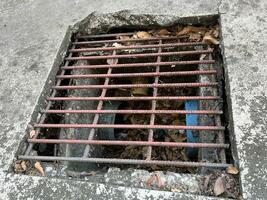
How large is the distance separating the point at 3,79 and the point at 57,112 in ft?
1.81

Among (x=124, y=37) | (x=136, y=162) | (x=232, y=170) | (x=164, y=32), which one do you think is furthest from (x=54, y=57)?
(x=232, y=170)

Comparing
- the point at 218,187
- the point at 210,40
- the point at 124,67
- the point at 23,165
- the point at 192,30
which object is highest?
the point at 192,30

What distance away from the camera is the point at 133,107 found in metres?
3.23

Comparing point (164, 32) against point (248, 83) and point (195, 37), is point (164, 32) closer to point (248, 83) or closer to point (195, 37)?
point (195, 37)

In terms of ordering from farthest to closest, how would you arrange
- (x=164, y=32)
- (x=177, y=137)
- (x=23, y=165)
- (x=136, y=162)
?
(x=177, y=137) < (x=164, y=32) < (x=23, y=165) < (x=136, y=162)

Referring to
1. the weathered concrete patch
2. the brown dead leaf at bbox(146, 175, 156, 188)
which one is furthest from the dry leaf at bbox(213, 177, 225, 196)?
the brown dead leaf at bbox(146, 175, 156, 188)

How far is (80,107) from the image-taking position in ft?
9.11

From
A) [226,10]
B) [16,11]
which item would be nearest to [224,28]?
[226,10]

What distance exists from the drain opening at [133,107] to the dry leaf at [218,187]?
9 cm

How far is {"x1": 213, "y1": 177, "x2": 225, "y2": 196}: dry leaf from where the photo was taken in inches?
64.9

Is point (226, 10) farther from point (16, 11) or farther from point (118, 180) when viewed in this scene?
point (16, 11)

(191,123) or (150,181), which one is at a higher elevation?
(191,123)

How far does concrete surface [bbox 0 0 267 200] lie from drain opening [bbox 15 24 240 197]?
0.43ft

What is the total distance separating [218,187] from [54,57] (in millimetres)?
1546
